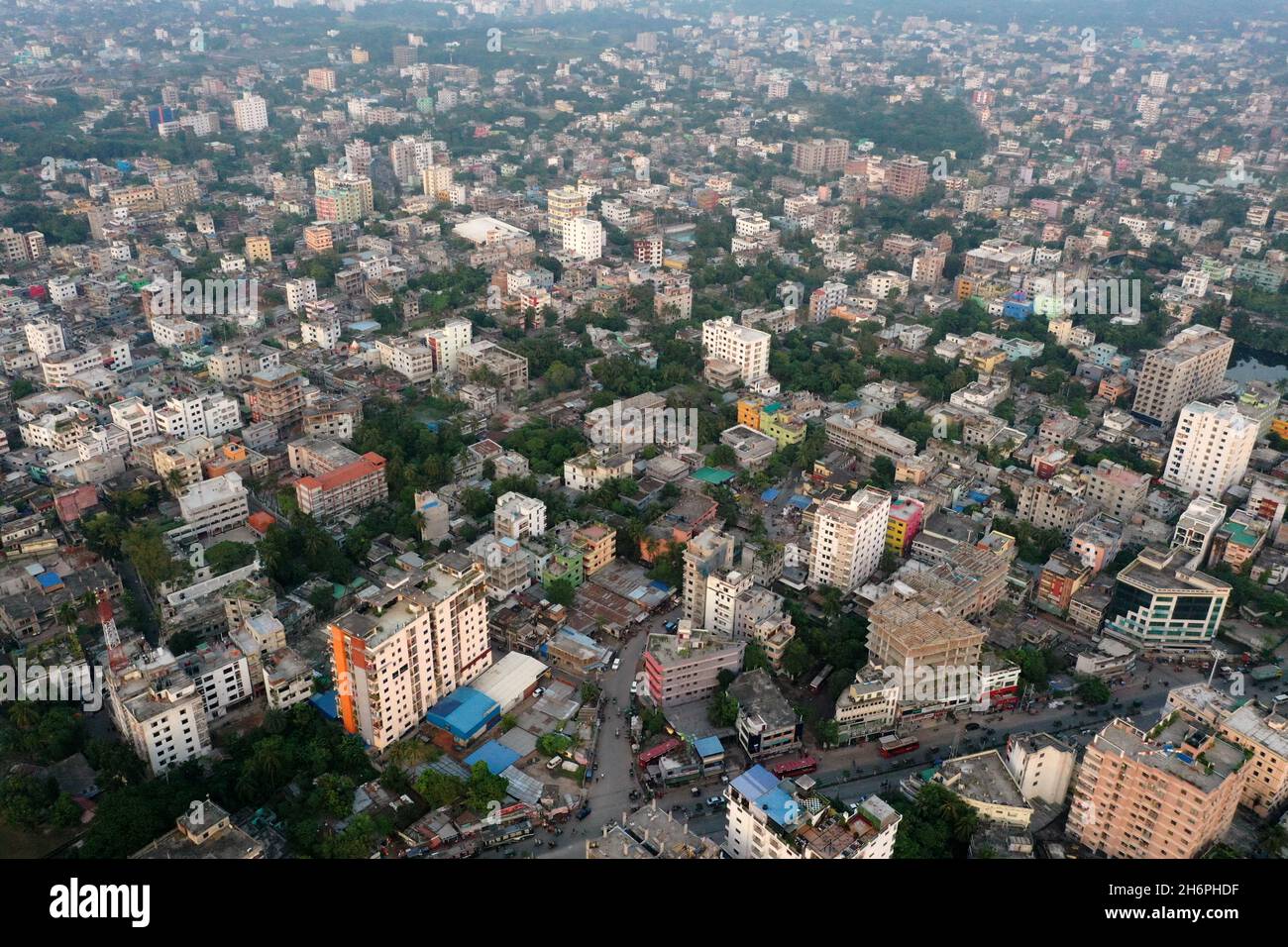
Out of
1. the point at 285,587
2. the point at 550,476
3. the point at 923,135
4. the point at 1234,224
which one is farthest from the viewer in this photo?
the point at 923,135

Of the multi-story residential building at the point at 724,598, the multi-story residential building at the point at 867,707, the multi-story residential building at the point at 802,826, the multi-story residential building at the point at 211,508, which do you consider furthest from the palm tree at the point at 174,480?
the multi-story residential building at the point at 867,707

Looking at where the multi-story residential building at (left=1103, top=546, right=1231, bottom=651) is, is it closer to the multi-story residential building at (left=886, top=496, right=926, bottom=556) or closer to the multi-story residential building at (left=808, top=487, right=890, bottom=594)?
the multi-story residential building at (left=886, top=496, right=926, bottom=556)

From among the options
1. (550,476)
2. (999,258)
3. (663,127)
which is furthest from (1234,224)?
(550,476)

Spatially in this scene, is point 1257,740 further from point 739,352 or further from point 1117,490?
point 739,352

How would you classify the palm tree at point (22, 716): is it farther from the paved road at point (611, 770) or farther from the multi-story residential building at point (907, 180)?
the multi-story residential building at point (907, 180)

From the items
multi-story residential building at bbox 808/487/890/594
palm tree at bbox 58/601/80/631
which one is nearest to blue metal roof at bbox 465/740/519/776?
multi-story residential building at bbox 808/487/890/594

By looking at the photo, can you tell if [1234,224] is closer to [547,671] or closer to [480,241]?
[480,241]

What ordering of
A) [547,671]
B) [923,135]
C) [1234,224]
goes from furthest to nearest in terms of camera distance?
[923,135] < [1234,224] < [547,671]
